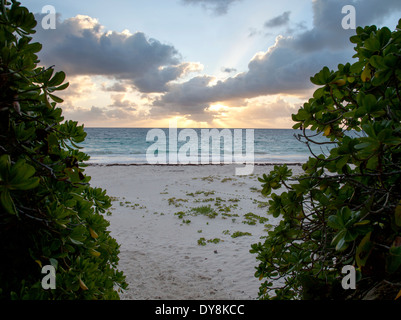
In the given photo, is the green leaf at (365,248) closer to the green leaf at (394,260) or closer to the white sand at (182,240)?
the green leaf at (394,260)

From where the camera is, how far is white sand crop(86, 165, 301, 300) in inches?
185

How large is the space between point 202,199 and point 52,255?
32.2ft

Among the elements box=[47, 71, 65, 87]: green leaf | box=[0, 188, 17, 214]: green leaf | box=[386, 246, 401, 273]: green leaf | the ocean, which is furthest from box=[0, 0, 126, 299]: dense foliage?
the ocean

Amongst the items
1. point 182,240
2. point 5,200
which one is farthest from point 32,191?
point 182,240

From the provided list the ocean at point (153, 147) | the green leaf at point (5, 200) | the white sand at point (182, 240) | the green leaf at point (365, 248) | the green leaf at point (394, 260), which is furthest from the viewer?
the ocean at point (153, 147)

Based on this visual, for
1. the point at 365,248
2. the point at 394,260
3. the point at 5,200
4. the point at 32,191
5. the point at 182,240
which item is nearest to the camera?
the point at 5,200

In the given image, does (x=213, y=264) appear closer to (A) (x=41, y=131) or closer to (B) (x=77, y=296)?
(B) (x=77, y=296)

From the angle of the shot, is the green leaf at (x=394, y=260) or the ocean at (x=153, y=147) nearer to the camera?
the green leaf at (x=394, y=260)

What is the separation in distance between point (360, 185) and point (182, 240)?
6137 mm

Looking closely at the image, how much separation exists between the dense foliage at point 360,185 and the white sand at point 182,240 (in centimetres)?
305

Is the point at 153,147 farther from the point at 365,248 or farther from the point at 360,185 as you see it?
the point at 365,248

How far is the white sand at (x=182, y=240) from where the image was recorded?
4.69 meters

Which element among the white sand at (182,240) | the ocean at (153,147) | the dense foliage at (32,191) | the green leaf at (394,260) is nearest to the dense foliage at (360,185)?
the green leaf at (394,260)

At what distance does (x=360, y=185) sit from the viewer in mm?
1374
